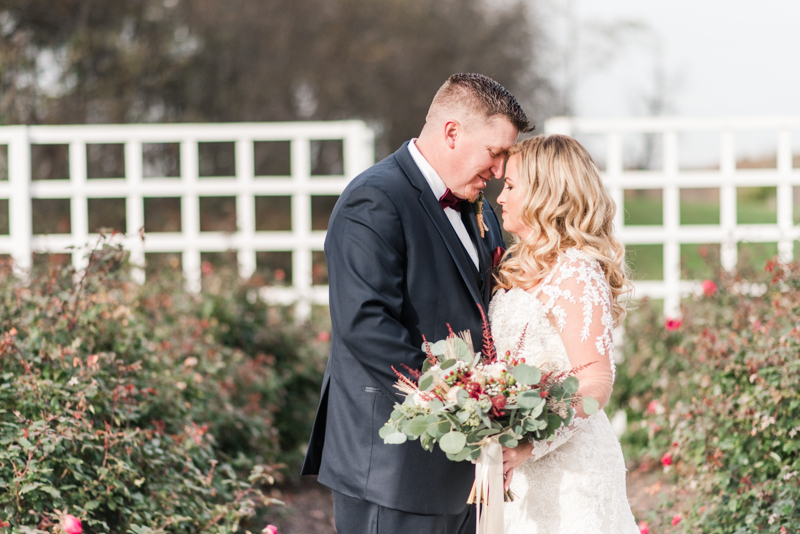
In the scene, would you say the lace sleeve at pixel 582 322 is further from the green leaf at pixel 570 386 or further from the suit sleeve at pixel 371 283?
the suit sleeve at pixel 371 283

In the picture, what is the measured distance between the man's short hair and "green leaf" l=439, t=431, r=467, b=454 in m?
1.19

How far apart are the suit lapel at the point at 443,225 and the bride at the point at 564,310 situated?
0.21m

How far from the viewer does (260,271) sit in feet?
20.7

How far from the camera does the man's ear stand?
8.86 ft

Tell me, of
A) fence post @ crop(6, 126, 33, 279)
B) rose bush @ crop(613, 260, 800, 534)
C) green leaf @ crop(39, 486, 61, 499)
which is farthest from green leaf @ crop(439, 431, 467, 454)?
fence post @ crop(6, 126, 33, 279)

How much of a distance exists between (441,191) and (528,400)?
94 centimetres

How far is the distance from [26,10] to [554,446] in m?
11.7

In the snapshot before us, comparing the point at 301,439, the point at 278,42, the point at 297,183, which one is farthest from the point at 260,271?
the point at 278,42

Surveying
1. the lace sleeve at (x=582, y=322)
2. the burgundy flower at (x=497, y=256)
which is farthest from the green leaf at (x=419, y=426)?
the burgundy flower at (x=497, y=256)

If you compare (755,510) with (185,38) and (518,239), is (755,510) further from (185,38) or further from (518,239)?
(185,38)

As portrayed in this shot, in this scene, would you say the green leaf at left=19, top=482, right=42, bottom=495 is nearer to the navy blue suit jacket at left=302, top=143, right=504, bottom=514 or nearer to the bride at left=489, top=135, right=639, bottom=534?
the navy blue suit jacket at left=302, top=143, right=504, bottom=514

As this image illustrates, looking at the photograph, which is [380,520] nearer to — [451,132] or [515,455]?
[515,455]

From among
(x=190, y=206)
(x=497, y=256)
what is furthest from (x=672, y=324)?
(x=190, y=206)

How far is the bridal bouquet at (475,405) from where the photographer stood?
6.68 feet
